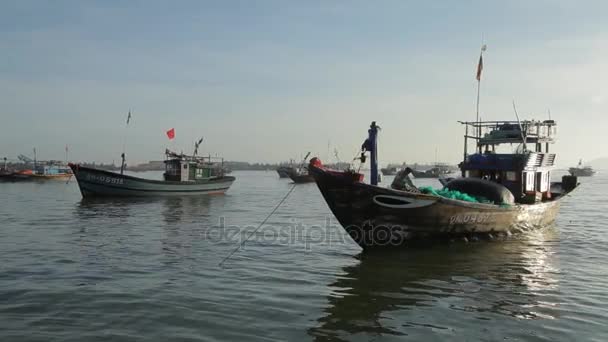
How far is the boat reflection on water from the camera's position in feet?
24.0

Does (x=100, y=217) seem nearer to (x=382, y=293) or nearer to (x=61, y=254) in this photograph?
(x=61, y=254)

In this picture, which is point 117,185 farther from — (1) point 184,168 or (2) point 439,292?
(2) point 439,292

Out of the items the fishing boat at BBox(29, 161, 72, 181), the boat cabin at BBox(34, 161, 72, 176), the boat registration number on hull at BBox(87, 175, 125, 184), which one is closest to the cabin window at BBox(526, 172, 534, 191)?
the boat registration number on hull at BBox(87, 175, 125, 184)

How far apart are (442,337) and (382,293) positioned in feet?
7.73

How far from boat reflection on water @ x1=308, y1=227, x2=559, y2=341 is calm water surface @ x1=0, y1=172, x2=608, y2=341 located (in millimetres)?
30

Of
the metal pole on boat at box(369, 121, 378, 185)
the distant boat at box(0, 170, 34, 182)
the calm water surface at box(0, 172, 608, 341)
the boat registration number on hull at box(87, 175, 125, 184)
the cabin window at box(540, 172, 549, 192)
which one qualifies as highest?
the metal pole on boat at box(369, 121, 378, 185)

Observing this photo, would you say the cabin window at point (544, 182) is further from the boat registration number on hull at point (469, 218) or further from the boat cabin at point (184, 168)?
the boat cabin at point (184, 168)

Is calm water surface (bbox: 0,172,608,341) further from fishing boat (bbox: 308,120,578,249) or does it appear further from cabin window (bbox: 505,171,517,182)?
cabin window (bbox: 505,171,517,182)

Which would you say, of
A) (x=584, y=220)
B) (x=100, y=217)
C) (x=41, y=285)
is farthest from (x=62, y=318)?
(x=584, y=220)

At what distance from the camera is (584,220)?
23.3m

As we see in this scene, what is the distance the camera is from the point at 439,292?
9.23 m

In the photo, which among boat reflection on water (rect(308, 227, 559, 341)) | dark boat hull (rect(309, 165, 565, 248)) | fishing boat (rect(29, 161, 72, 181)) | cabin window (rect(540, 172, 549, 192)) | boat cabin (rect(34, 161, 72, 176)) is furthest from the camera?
boat cabin (rect(34, 161, 72, 176))

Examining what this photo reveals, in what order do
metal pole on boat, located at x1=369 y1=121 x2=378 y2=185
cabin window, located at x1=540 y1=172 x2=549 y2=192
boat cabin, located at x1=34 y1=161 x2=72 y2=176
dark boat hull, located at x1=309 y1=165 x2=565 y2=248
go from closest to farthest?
1. dark boat hull, located at x1=309 y1=165 x2=565 y2=248
2. metal pole on boat, located at x1=369 y1=121 x2=378 y2=185
3. cabin window, located at x1=540 y1=172 x2=549 y2=192
4. boat cabin, located at x1=34 y1=161 x2=72 y2=176

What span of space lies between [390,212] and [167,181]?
25500 mm
